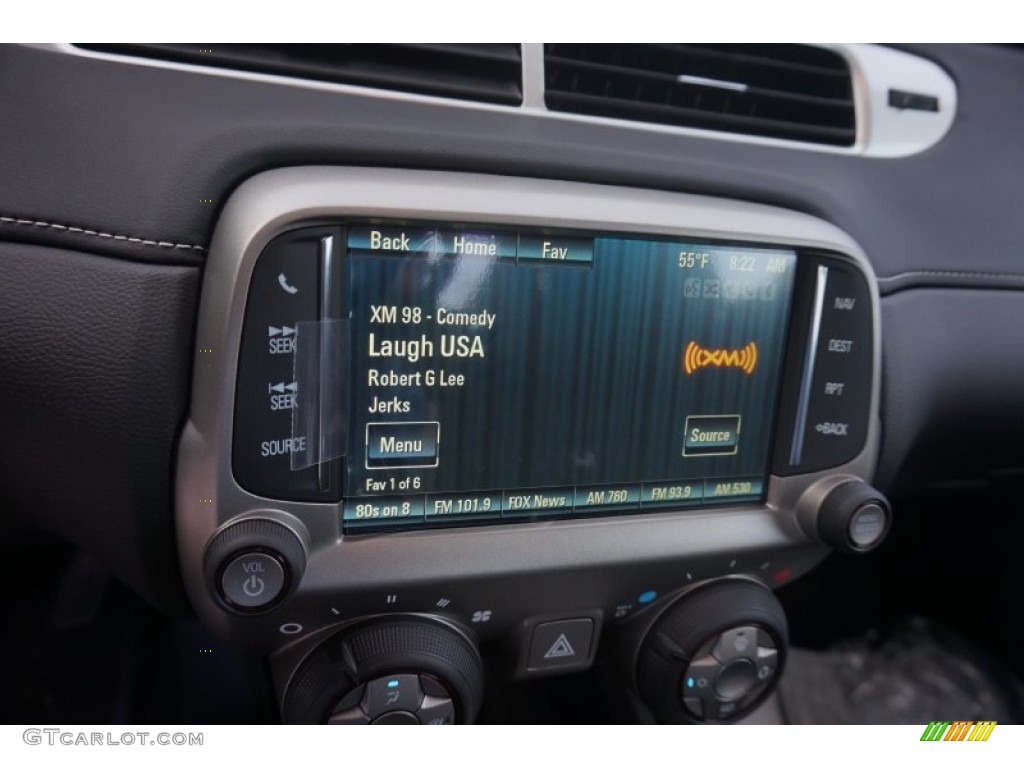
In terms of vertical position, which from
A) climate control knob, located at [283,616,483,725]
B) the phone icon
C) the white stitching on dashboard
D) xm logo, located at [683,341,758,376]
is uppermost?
the white stitching on dashboard

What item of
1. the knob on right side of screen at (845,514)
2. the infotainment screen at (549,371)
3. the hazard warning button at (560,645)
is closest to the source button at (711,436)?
the infotainment screen at (549,371)

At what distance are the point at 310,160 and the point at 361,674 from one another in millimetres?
485

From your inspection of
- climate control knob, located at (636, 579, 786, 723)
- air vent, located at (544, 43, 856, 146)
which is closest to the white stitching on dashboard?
air vent, located at (544, 43, 856, 146)

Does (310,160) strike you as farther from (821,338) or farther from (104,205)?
(821,338)

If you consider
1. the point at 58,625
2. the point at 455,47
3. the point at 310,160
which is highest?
the point at 455,47

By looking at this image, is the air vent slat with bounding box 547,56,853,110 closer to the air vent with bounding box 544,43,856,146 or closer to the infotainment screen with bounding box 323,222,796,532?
the air vent with bounding box 544,43,856,146

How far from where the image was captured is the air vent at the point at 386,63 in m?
0.67
